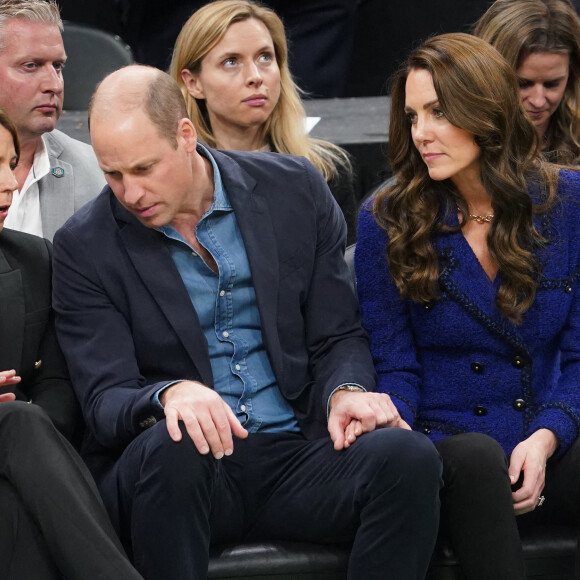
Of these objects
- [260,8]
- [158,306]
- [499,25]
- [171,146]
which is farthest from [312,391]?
[260,8]

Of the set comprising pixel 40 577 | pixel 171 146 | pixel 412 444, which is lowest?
pixel 40 577

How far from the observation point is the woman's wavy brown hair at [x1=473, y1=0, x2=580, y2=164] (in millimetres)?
3121

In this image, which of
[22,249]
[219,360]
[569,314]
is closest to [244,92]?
[22,249]

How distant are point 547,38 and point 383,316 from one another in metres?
0.99

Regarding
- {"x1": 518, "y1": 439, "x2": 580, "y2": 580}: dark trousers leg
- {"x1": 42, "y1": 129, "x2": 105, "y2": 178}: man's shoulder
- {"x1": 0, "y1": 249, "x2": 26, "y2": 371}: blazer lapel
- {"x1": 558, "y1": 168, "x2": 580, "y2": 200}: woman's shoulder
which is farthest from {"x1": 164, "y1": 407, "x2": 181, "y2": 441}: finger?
{"x1": 42, "y1": 129, "x2": 105, "y2": 178}: man's shoulder

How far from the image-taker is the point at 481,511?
2277 millimetres

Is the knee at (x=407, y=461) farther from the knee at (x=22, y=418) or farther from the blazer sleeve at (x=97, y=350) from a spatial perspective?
the knee at (x=22, y=418)

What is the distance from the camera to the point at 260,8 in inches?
139

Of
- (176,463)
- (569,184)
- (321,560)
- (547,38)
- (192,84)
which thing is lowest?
(321,560)

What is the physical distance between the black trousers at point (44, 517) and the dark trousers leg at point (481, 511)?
0.59m

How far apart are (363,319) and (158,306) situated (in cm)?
43

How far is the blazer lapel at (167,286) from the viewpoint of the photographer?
2463 mm

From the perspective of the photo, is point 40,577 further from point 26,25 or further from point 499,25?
point 499,25

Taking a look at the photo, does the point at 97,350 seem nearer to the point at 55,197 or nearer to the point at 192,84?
the point at 55,197
